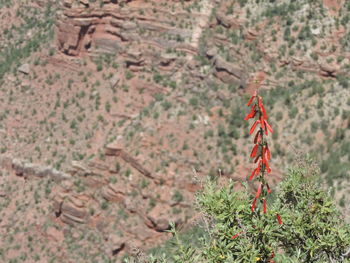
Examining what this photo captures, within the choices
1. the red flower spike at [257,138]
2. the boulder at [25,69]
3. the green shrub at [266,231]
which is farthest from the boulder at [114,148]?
the red flower spike at [257,138]

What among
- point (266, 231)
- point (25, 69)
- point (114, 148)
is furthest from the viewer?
point (25, 69)

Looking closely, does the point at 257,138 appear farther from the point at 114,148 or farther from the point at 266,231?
the point at 114,148

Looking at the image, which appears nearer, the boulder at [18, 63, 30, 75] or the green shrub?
the green shrub

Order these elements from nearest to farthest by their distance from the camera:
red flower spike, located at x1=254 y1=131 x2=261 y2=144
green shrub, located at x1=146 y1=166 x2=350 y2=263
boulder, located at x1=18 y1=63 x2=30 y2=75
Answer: red flower spike, located at x1=254 y1=131 x2=261 y2=144
green shrub, located at x1=146 y1=166 x2=350 y2=263
boulder, located at x1=18 y1=63 x2=30 y2=75

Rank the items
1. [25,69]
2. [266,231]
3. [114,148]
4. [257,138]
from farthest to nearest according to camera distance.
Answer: [25,69] < [114,148] < [266,231] < [257,138]

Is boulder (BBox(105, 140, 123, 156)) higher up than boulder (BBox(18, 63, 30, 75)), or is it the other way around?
boulder (BBox(18, 63, 30, 75))

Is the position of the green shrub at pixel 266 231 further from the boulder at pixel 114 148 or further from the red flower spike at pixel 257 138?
the boulder at pixel 114 148

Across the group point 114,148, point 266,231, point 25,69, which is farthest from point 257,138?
point 25,69

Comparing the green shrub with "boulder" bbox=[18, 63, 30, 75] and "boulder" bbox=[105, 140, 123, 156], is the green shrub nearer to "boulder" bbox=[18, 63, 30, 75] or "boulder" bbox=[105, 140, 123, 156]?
"boulder" bbox=[105, 140, 123, 156]

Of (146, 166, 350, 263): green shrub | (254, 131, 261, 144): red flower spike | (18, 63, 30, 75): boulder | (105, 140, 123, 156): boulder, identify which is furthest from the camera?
(18, 63, 30, 75): boulder

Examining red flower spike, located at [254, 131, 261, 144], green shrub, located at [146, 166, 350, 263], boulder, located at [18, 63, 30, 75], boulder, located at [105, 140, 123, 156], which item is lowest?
boulder, located at [105, 140, 123, 156]

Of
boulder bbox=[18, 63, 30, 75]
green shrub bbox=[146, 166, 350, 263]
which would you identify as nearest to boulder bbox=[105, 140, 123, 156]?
boulder bbox=[18, 63, 30, 75]

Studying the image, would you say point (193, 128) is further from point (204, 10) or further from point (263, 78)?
point (204, 10)

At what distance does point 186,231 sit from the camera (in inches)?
1200
